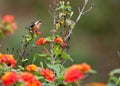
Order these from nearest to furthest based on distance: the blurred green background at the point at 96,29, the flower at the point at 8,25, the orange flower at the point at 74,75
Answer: the orange flower at the point at 74,75 < the flower at the point at 8,25 < the blurred green background at the point at 96,29

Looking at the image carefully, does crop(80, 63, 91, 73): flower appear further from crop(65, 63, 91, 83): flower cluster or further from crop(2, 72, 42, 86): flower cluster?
crop(2, 72, 42, 86): flower cluster

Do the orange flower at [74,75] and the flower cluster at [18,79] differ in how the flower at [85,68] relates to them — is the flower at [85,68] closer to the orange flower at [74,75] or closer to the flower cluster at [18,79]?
the orange flower at [74,75]

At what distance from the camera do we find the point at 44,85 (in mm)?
2291

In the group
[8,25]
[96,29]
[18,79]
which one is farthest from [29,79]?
[96,29]

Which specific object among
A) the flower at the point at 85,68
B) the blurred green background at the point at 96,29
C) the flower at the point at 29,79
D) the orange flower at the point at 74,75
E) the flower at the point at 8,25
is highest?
the blurred green background at the point at 96,29

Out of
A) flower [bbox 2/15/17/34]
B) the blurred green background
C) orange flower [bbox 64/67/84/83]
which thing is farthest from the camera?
the blurred green background

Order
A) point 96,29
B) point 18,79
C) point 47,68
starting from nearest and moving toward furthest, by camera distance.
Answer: point 18,79, point 47,68, point 96,29

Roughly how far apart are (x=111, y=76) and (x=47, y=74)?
30 centimetres

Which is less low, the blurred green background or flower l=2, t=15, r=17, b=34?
the blurred green background

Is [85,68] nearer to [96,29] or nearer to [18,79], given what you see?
[18,79]

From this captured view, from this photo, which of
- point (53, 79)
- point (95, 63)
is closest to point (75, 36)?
point (95, 63)

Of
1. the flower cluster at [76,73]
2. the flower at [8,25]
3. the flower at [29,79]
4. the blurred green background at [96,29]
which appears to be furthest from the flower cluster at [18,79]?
the blurred green background at [96,29]

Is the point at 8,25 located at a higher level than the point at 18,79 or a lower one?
higher

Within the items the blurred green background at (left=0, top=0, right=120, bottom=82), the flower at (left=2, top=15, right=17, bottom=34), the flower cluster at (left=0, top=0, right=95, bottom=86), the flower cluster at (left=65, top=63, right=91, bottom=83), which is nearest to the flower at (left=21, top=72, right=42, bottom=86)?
the flower cluster at (left=0, top=0, right=95, bottom=86)
